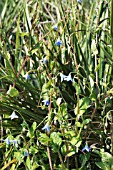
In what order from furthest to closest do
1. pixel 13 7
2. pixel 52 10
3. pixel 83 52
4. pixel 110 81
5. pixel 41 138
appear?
pixel 52 10, pixel 13 7, pixel 83 52, pixel 110 81, pixel 41 138

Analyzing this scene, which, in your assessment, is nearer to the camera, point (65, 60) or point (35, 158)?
point (35, 158)

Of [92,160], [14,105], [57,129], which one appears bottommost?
[92,160]

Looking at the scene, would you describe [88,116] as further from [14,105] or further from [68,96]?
[14,105]

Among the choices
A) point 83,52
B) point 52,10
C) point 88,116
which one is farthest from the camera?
point 52,10

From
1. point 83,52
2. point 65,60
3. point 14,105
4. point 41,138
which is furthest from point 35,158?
point 83,52

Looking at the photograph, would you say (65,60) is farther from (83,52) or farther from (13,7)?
(13,7)

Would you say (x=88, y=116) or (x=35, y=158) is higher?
(x=88, y=116)

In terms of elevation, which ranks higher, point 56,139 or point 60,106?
point 60,106
